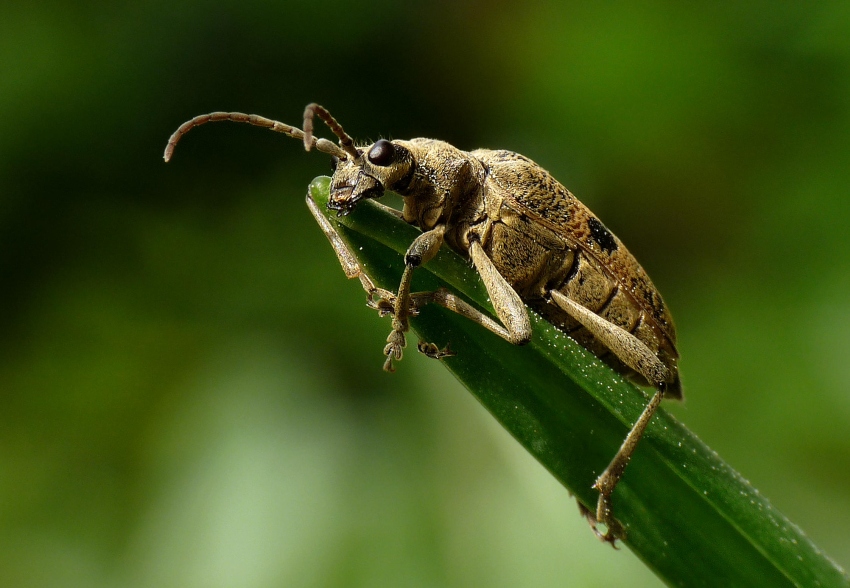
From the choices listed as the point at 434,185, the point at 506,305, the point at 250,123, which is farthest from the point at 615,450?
the point at 250,123

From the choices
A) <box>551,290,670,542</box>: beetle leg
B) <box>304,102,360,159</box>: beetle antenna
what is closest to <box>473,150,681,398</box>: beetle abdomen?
<box>551,290,670,542</box>: beetle leg

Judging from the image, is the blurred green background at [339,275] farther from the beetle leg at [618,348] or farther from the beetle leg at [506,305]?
the beetle leg at [506,305]

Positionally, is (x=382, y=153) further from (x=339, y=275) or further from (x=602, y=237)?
(x=339, y=275)

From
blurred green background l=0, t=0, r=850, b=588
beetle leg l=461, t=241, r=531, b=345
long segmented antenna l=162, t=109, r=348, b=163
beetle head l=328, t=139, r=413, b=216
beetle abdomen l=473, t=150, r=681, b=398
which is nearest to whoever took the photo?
beetle leg l=461, t=241, r=531, b=345

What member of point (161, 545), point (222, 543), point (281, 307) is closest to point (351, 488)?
point (222, 543)

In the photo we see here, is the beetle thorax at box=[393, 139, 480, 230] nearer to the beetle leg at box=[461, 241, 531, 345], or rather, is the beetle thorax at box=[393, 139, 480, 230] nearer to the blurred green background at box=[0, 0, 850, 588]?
the beetle leg at box=[461, 241, 531, 345]

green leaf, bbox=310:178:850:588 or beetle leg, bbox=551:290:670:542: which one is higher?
green leaf, bbox=310:178:850:588

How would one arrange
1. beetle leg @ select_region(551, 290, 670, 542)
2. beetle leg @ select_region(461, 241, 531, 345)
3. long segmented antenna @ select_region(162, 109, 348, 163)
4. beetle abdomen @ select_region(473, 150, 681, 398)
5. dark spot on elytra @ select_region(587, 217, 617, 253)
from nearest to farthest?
beetle leg @ select_region(461, 241, 531, 345) → beetle leg @ select_region(551, 290, 670, 542) → long segmented antenna @ select_region(162, 109, 348, 163) → beetle abdomen @ select_region(473, 150, 681, 398) → dark spot on elytra @ select_region(587, 217, 617, 253)
